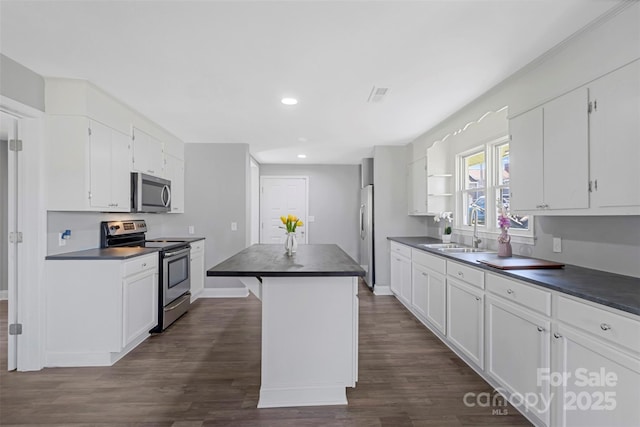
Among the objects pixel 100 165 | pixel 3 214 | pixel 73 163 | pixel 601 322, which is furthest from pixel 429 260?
pixel 3 214

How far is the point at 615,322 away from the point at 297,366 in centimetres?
166

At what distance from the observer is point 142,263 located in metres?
2.95

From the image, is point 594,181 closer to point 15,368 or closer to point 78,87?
point 78,87

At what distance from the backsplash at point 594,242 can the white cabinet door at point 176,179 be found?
4.17 meters

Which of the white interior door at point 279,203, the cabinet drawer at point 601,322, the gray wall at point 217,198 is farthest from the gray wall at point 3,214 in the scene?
the cabinet drawer at point 601,322

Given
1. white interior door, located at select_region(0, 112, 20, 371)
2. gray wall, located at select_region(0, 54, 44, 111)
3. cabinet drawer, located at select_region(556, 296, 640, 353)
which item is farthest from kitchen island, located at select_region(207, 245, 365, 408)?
gray wall, located at select_region(0, 54, 44, 111)

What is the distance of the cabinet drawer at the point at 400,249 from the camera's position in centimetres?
399

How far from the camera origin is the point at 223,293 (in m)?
4.72

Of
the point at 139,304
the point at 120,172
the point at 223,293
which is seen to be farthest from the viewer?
the point at 223,293

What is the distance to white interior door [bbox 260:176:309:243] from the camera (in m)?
6.66

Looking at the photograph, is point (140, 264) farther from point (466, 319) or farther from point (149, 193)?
point (466, 319)

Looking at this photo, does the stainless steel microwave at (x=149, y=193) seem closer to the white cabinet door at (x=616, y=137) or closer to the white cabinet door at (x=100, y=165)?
the white cabinet door at (x=100, y=165)

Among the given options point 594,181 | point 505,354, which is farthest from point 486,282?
point 594,181

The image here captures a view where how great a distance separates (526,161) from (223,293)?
415cm
